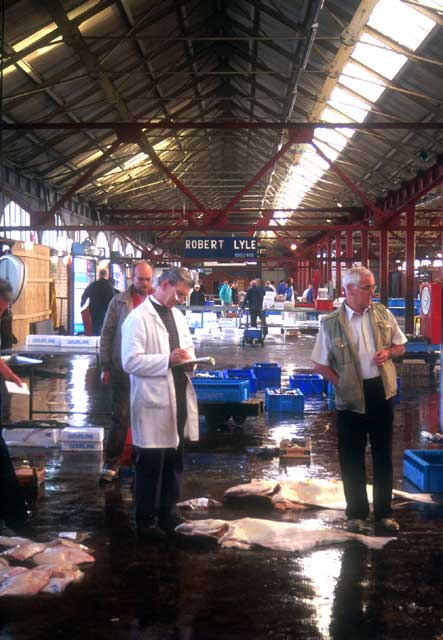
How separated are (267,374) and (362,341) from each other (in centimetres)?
785

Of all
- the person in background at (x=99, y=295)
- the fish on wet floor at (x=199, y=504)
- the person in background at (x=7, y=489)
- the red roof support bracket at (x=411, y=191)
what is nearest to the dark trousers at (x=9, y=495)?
the person in background at (x=7, y=489)

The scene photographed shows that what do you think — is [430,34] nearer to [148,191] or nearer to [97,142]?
[97,142]

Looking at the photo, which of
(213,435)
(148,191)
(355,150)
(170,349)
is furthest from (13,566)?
(148,191)

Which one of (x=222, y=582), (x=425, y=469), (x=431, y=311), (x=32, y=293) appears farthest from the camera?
(x=32, y=293)

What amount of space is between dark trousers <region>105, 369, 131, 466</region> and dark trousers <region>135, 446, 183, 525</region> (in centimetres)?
141

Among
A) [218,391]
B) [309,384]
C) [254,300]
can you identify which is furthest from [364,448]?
[254,300]

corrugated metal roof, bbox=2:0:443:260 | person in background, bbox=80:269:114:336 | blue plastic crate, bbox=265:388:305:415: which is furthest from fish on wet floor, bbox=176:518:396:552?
corrugated metal roof, bbox=2:0:443:260

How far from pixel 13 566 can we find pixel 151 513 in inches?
38.9

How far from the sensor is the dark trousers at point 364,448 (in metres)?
5.51

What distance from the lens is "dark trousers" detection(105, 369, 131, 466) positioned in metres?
6.86

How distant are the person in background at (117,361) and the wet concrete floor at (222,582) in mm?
247

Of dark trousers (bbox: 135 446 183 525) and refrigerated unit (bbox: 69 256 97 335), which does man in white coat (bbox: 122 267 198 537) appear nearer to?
dark trousers (bbox: 135 446 183 525)

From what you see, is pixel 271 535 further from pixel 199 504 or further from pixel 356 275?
pixel 356 275

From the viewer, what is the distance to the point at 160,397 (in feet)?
17.2
